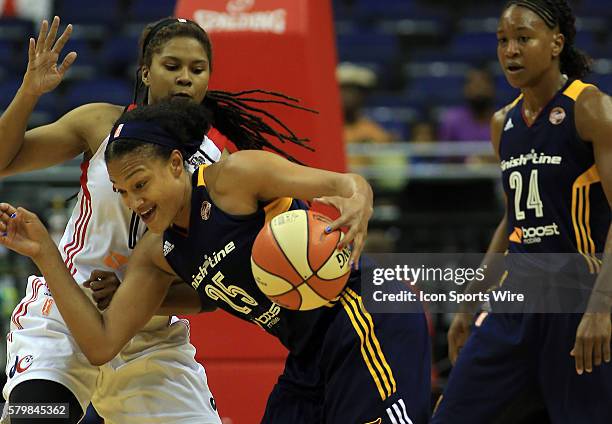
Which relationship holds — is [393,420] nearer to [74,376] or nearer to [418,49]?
[74,376]

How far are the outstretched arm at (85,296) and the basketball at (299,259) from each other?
20.8 inches

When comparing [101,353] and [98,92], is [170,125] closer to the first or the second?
[101,353]

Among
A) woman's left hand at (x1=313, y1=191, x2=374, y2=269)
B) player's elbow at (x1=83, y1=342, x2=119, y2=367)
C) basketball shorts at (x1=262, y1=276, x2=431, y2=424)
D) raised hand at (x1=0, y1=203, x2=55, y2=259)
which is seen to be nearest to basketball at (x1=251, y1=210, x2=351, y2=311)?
woman's left hand at (x1=313, y1=191, x2=374, y2=269)

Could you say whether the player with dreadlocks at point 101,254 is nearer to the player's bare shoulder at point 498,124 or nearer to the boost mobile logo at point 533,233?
the boost mobile logo at point 533,233

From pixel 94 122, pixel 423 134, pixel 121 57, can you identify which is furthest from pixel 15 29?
pixel 94 122

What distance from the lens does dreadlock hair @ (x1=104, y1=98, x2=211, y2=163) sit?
3.44 m

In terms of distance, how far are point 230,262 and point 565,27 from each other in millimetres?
1953

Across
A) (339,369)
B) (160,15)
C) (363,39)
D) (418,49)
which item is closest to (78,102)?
(160,15)

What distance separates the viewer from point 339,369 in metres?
3.49

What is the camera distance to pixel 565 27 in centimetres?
452

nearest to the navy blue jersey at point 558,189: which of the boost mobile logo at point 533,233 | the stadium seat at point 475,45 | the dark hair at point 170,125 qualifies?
the boost mobile logo at point 533,233

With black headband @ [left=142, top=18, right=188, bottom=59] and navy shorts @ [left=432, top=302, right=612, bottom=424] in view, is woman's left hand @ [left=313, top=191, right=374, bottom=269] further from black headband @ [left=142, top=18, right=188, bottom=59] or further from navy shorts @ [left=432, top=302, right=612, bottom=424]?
navy shorts @ [left=432, top=302, right=612, bottom=424]

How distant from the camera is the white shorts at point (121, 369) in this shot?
3.76 metres

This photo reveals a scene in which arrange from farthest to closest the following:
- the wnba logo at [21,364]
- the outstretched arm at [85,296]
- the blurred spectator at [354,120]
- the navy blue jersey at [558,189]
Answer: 1. the blurred spectator at [354,120]
2. the navy blue jersey at [558,189]
3. the wnba logo at [21,364]
4. the outstretched arm at [85,296]
